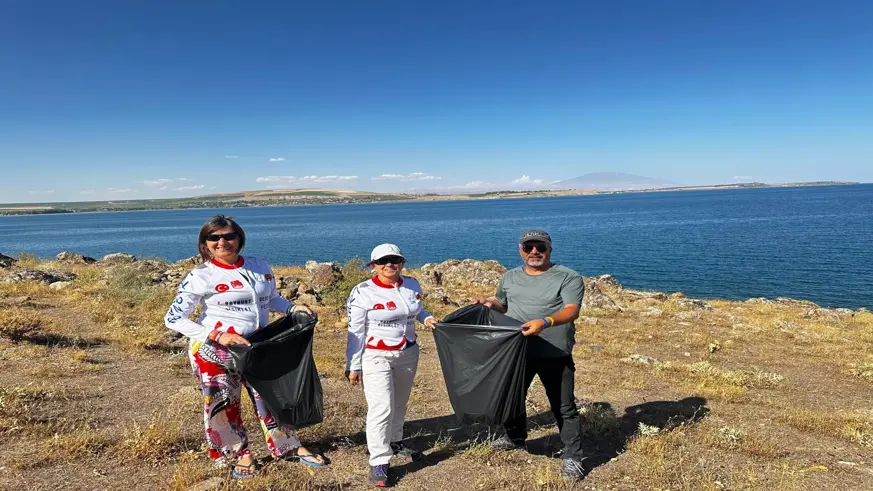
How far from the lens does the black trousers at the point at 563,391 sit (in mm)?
4766

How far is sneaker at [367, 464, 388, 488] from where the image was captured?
4.42m

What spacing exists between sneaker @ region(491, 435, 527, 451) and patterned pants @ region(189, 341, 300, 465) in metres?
2.28

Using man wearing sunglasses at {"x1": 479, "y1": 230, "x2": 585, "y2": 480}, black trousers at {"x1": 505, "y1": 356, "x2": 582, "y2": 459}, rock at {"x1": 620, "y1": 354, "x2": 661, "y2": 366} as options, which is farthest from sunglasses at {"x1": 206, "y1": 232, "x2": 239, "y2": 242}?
rock at {"x1": 620, "y1": 354, "x2": 661, "y2": 366}

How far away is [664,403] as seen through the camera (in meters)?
7.65

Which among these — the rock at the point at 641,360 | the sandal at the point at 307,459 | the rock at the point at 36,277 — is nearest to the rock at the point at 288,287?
the rock at the point at 36,277

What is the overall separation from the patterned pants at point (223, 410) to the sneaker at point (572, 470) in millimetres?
2830

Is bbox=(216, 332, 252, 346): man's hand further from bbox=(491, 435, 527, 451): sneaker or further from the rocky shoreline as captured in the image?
the rocky shoreline

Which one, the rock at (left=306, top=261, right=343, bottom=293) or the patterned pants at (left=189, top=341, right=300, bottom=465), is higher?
the patterned pants at (left=189, top=341, right=300, bottom=465)

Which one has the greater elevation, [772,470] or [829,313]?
[772,470]

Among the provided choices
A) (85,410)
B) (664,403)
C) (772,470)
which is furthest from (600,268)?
(85,410)

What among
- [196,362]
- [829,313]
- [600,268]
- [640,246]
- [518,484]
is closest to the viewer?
[196,362]

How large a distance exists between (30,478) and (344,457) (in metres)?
2.80

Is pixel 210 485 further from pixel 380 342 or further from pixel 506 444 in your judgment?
pixel 506 444

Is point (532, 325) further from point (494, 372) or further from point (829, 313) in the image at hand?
point (829, 313)
